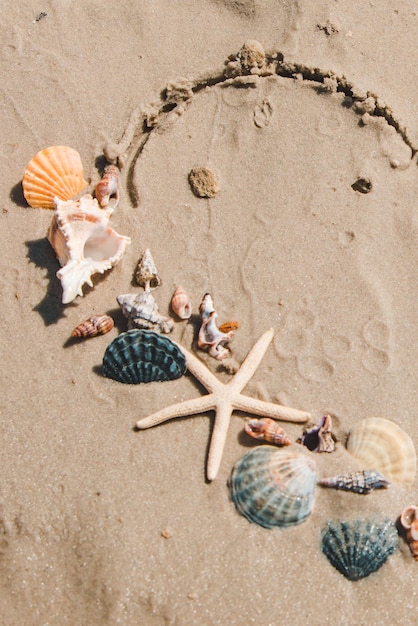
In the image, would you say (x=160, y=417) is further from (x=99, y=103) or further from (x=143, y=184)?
(x=99, y=103)

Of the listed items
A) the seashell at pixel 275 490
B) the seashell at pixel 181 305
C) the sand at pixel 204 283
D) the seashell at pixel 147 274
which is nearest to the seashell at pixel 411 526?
the sand at pixel 204 283

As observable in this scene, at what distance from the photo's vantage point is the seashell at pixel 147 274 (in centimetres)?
399

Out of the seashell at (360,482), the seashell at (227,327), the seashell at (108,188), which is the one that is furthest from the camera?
the seashell at (108,188)

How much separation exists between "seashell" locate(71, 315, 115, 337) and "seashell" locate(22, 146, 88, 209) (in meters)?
1.02

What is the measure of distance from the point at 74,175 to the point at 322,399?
242 centimetres

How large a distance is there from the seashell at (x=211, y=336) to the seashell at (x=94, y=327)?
63 centimetres

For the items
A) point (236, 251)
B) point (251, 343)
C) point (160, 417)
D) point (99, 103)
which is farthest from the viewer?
point (99, 103)

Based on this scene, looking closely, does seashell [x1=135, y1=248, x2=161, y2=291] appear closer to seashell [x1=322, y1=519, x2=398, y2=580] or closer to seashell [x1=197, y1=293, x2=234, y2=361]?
seashell [x1=197, y1=293, x2=234, y2=361]

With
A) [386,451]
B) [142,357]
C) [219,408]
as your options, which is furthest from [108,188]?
[386,451]

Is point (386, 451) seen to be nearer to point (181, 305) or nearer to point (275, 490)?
point (275, 490)

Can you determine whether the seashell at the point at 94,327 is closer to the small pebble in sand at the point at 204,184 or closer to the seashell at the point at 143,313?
the seashell at the point at 143,313

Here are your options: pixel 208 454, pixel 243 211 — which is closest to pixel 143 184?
pixel 243 211

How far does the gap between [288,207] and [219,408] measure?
162 centimetres

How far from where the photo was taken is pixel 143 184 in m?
4.30
